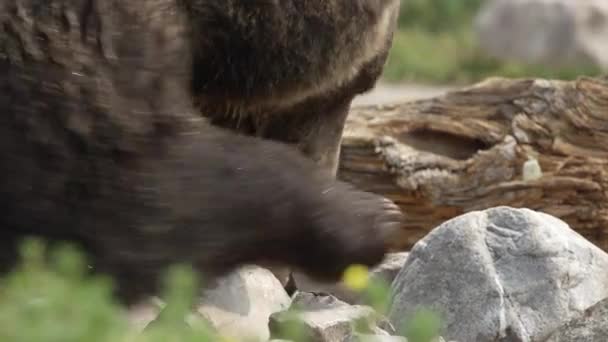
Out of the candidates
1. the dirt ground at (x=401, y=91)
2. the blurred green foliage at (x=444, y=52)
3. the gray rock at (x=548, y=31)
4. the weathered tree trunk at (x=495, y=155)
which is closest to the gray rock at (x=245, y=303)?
the weathered tree trunk at (x=495, y=155)

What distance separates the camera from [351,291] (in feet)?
18.2

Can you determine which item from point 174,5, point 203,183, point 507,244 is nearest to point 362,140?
point 507,244

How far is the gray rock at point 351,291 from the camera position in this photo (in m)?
5.32

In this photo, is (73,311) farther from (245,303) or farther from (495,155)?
(495,155)

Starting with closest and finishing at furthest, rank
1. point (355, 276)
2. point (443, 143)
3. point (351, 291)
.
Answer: point (355, 276) < point (351, 291) < point (443, 143)

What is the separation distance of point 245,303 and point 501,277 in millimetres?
717

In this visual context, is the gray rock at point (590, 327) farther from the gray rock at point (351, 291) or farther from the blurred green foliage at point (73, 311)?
the blurred green foliage at point (73, 311)

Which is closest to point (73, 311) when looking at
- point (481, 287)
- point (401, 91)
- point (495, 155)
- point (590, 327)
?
point (590, 327)

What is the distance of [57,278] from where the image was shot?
2707 mm

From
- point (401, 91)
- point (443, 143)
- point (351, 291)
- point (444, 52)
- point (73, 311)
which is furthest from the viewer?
point (444, 52)

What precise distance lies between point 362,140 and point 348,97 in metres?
0.99

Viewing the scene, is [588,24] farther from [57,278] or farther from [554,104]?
[57,278]

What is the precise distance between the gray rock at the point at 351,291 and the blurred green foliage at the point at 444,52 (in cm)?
806

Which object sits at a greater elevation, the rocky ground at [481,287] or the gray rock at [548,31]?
the rocky ground at [481,287]
